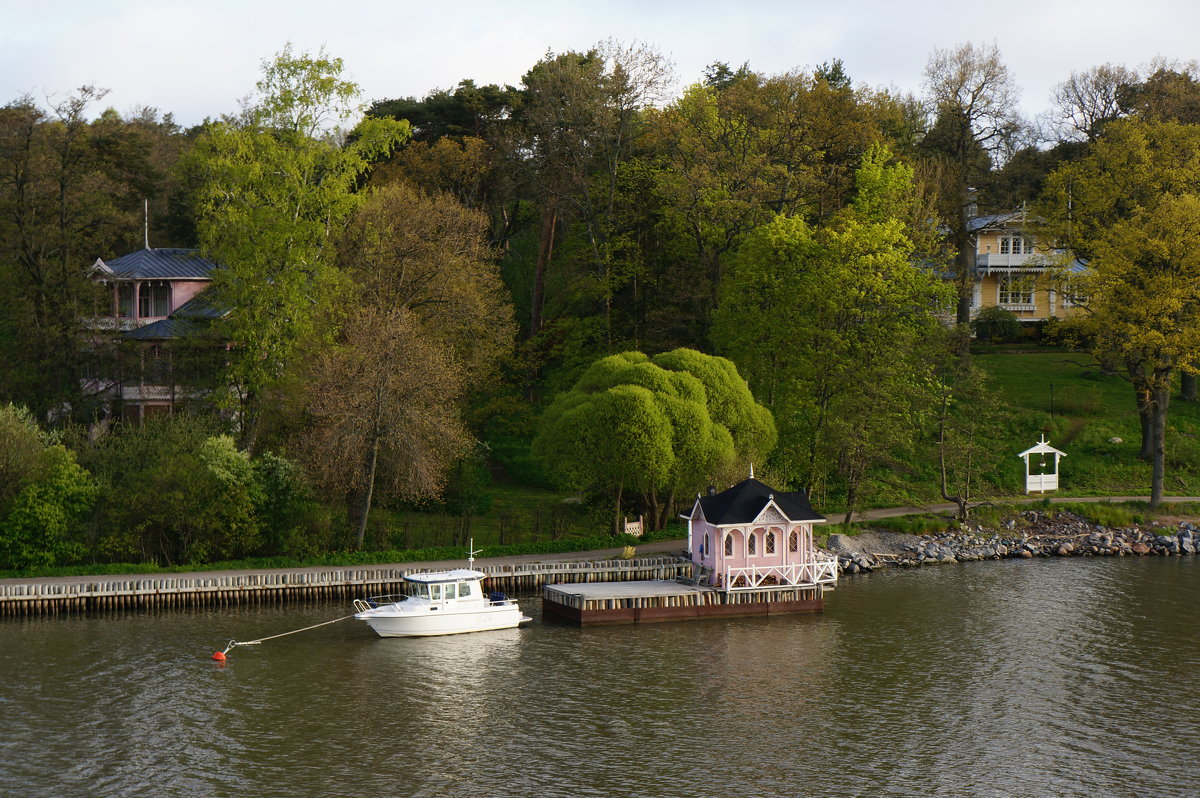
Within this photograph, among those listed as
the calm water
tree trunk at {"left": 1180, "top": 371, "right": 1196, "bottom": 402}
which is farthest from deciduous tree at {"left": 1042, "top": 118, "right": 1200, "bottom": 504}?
the calm water

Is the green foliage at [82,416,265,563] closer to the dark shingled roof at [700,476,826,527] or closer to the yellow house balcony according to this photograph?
the dark shingled roof at [700,476,826,527]

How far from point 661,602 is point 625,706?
12.2m

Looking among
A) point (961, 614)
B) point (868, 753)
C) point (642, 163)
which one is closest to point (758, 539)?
point (961, 614)

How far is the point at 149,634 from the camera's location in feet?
141

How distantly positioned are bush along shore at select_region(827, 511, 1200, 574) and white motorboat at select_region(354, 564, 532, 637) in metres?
20.0

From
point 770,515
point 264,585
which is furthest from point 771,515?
point 264,585

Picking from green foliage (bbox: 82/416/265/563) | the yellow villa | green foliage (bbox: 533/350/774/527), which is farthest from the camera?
the yellow villa

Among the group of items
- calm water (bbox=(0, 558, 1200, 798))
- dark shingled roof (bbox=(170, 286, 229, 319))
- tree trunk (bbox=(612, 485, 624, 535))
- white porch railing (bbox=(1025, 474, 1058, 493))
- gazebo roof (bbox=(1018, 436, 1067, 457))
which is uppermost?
dark shingled roof (bbox=(170, 286, 229, 319))

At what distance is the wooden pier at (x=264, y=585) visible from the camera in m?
46.7

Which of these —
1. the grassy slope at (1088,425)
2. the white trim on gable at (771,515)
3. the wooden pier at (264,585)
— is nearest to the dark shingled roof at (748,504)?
the white trim on gable at (771,515)

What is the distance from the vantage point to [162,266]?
71750 mm

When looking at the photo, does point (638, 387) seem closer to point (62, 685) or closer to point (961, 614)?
point (961, 614)

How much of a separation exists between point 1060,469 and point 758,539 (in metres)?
31.6

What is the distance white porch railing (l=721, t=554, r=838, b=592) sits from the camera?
48375mm
